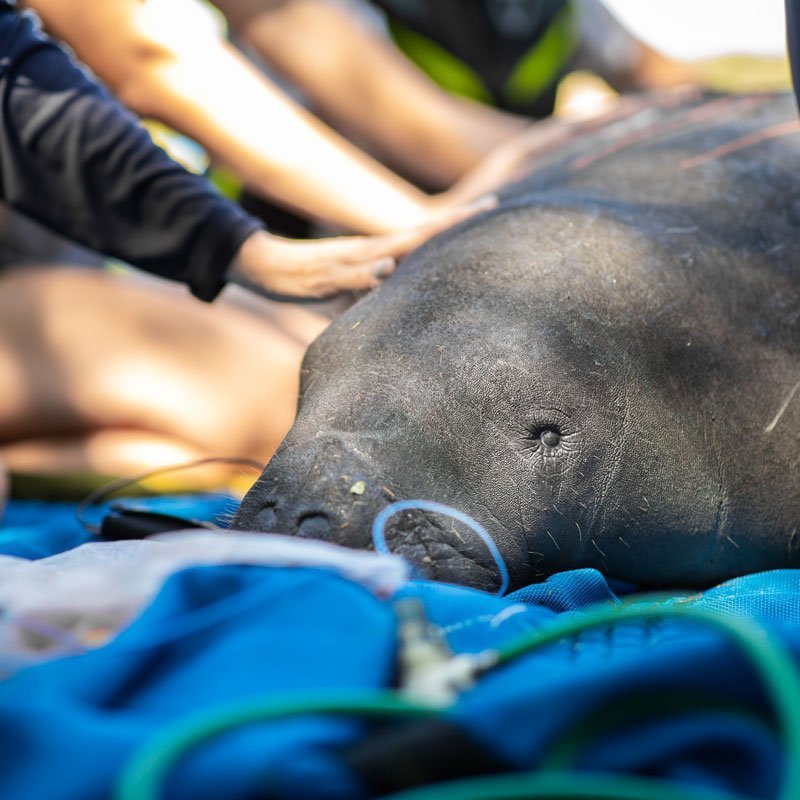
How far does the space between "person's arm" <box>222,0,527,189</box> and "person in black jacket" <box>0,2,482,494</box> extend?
0.91 meters

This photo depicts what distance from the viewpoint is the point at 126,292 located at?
2.66 metres

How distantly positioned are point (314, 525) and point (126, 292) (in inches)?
59.9

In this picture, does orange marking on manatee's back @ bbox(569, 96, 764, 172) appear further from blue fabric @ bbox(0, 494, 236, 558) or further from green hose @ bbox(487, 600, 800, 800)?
green hose @ bbox(487, 600, 800, 800)

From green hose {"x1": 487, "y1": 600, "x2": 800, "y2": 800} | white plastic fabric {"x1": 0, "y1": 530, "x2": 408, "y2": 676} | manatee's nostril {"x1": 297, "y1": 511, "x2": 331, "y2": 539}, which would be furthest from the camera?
manatee's nostril {"x1": 297, "y1": 511, "x2": 331, "y2": 539}

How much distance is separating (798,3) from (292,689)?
1117mm

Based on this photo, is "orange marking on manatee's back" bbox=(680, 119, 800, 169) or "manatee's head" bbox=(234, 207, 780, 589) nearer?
"manatee's head" bbox=(234, 207, 780, 589)

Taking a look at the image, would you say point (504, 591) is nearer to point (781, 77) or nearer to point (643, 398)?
point (643, 398)

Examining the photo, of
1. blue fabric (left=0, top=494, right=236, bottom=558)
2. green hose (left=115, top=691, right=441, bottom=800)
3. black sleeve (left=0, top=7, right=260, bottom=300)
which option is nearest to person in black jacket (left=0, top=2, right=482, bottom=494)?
black sleeve (left=0, top=7, right=260, bottom=300)

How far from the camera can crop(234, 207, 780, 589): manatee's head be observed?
1.36m

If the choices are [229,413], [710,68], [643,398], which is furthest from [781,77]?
[643,398]

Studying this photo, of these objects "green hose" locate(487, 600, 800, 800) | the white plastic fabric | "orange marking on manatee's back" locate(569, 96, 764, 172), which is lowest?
the white plastic fabric

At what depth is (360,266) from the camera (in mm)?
1857

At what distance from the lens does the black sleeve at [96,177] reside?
1855 millimetres

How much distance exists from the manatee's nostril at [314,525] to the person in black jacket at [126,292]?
0.61 meters
